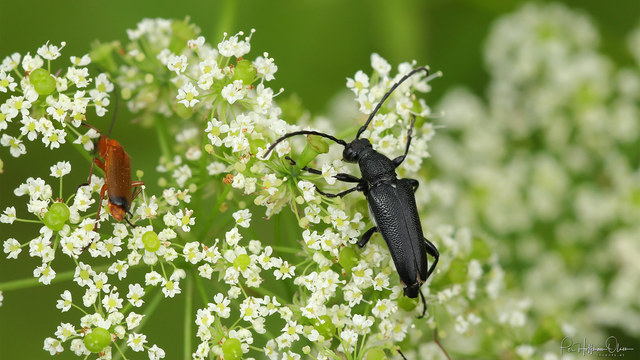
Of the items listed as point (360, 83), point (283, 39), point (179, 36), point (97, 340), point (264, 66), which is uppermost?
point (283, 39)

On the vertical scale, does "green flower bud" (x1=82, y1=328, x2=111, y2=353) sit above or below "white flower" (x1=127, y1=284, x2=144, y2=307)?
below

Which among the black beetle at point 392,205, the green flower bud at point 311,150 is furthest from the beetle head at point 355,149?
the green flower bud at point 311,150

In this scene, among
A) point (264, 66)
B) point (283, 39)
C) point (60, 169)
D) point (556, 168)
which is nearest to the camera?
point (60, 169)

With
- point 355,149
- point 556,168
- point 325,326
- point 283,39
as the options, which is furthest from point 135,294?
point 556,168

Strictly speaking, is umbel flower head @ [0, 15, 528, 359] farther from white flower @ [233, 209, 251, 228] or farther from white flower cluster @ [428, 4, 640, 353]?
white flower cluster @ [428, 4, 640, 353]

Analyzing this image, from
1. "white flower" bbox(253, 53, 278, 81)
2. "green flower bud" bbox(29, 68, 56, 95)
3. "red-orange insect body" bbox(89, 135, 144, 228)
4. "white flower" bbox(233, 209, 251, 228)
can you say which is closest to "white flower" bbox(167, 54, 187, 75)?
"white flower" bbox(253, 53, 278, 81)

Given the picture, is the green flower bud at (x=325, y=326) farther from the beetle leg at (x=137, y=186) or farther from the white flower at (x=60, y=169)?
the white flower at (x=60, y=169)

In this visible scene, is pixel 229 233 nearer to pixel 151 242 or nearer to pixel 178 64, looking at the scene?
pixel 151 242
